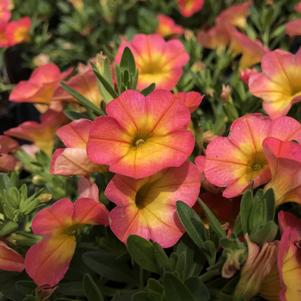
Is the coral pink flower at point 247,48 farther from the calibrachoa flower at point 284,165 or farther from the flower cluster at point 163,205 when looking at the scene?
the calibrachoa flower at point 284,165

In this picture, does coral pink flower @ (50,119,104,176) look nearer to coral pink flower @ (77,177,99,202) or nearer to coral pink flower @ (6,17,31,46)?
coral pink flower @ (77,177,99,202)

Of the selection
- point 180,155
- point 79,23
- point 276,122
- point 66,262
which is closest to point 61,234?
point 66,262

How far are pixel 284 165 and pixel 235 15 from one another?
915mm

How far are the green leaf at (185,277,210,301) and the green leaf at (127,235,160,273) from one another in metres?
0.07

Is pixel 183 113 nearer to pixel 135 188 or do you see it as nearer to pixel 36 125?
pixel 135 188

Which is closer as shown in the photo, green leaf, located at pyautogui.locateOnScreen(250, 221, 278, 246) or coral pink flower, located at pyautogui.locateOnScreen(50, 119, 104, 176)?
green leaf, located at pyautogui.locateOnScreen(250, 221, 278, 246)

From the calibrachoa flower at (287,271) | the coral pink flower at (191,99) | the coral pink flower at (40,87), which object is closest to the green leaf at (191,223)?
the calibrachoa flower at (287,271)

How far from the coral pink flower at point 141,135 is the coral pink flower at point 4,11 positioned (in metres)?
0.83

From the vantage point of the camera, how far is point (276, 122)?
774mm

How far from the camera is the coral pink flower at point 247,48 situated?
1164 millimetres

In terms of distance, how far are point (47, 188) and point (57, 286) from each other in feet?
1.03

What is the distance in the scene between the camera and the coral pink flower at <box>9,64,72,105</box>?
1.07 m

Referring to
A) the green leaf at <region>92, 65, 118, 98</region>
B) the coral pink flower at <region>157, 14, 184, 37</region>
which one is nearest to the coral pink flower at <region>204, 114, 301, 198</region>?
the green leaf at <region>92, 65, 118, 98</region>

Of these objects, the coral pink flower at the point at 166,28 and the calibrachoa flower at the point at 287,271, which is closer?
the calibrachoa flower at the point at 287,271
